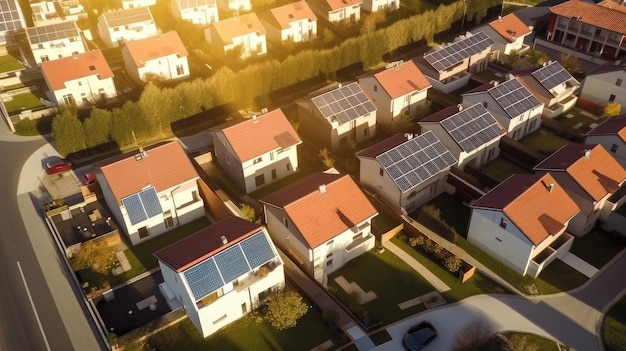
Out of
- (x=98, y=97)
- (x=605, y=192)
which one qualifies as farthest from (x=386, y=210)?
(x=98, y=97)

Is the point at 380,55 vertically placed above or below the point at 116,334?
above

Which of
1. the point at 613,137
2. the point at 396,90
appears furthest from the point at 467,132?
the point at 613,137

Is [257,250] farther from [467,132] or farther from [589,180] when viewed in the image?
[589,180]

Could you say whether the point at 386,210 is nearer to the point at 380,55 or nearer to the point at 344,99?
the point at 344,99

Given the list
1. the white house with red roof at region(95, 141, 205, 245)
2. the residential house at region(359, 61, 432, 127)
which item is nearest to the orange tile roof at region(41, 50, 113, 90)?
the white house with red roof at region(95, 141, 205, 245)

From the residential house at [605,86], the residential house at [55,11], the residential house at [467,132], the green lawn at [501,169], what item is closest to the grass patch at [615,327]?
the green lawn at [501,169]

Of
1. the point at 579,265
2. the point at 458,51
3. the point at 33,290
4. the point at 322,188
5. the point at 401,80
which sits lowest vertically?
the point at 579,265
